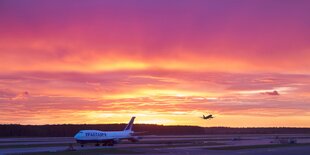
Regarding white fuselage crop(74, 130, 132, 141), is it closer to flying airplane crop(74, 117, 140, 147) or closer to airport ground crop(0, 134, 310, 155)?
flying airplane crop(74, 117, 140, 147)

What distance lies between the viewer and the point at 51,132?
511 feet

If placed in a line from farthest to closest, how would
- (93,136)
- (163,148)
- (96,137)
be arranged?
(96,137)
(93,136)
(163,148)

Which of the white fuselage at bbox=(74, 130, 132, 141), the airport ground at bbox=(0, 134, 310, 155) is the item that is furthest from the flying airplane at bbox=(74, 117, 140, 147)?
the airport ground at bbox=(0, 134, 310, 155)

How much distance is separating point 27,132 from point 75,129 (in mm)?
18497

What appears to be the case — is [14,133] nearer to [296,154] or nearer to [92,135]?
[92,135]

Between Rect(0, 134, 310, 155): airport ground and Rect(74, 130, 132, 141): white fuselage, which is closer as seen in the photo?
Rect(0, 134, 310, 155): airport ground

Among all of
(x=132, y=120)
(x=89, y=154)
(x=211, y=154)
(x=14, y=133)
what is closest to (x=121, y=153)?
(x=89, y=154)

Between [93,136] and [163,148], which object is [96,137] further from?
[163,148]

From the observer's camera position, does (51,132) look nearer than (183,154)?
No

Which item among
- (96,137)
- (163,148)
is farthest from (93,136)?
(163,148)

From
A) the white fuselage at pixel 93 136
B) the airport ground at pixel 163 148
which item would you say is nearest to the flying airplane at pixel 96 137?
the white fuselage at pixel 93 136

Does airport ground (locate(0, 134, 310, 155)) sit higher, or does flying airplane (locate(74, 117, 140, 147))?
flying airplane (locate(74, 117, 140, 147))

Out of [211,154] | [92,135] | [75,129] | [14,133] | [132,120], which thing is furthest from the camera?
[75,129]

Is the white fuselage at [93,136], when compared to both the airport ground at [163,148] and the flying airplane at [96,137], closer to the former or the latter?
the flying airplane at [96,137]
